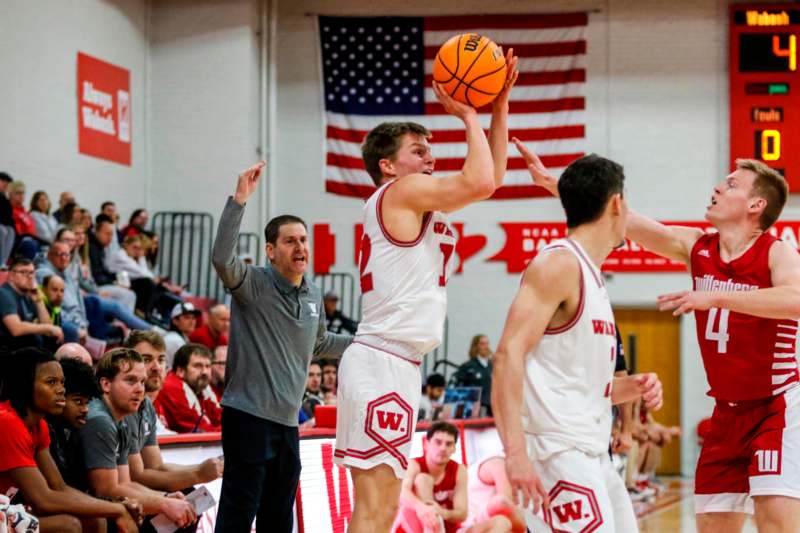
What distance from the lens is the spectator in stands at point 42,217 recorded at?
44.5ft

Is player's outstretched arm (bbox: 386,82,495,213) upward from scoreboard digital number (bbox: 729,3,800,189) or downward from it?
downward

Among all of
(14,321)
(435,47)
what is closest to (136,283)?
(14,321)

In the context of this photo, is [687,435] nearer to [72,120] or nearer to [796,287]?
[72,120]

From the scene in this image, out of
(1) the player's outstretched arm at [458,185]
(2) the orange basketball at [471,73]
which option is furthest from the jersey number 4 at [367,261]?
(2) the orange basketball at [471,73]

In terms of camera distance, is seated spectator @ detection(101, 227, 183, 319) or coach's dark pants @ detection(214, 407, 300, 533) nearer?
coach's dark pants @ detection(214, 407, 300, 533)

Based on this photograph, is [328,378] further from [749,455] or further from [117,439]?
[749,455]

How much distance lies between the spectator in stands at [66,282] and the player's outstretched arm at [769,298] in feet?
26.0

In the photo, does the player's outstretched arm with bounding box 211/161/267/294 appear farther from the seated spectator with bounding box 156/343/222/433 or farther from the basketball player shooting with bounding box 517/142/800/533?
the seated spectator with bounding box 156/343/222/433

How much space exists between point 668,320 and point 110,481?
13.4 metres

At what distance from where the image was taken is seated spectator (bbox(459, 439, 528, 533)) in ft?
31.3

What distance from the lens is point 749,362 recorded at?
535 centimetres

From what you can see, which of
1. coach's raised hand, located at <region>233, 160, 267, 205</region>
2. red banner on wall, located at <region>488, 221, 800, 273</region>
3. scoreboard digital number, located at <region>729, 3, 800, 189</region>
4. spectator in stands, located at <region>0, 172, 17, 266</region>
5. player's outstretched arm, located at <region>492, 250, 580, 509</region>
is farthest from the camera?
red banner on wall, located at <region>488, 221, 800, 273</region>

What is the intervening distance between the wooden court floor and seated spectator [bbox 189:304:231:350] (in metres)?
4.95

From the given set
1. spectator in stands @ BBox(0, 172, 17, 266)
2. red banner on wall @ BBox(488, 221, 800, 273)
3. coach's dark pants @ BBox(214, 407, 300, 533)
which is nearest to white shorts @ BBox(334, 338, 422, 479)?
coach's dark pants @ BBox(214, 407, 300, 533)
